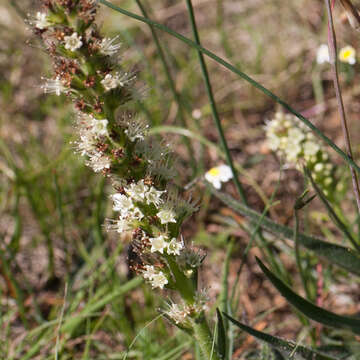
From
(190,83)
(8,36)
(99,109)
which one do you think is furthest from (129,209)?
(8,36)

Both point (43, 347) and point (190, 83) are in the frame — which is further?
point (190, 83)

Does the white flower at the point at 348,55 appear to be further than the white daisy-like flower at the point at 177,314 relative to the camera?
Yes

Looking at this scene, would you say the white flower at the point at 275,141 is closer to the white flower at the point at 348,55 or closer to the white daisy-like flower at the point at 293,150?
the white daisy-like flower at the point at 293,150

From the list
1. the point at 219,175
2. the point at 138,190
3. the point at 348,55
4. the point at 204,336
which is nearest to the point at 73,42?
the point at 138,190

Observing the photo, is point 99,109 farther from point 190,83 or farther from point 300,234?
point 190,83

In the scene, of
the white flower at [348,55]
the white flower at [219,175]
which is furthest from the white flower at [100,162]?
the white flower at [348,55]

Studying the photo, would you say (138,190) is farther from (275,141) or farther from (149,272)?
(275,141)
